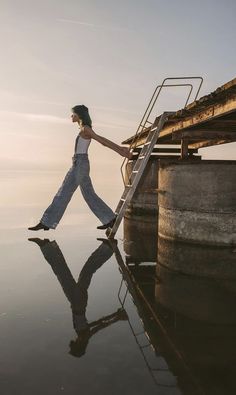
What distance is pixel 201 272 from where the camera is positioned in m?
4.31

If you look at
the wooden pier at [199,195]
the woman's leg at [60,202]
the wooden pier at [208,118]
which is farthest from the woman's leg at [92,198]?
the wooden pier at [208,118]

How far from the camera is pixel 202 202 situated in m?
5.62

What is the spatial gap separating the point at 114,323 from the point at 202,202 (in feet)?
10.6

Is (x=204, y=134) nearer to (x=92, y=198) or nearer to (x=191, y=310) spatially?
(x=92, y=198)

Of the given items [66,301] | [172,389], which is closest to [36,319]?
[66,301]

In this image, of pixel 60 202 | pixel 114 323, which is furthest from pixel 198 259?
pixel 60 202

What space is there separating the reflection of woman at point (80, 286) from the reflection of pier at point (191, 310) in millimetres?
332

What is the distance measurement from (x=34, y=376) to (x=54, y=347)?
0.35 metres

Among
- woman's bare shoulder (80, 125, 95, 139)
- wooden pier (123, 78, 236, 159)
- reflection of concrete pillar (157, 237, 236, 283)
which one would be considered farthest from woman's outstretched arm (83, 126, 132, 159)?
reflection of concrete pillar (157, 237, 236, 283)

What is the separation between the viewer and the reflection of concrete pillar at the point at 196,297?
9.81ft

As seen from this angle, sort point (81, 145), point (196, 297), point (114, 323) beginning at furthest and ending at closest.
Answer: point (81, 145) < point (196, 297) < point (114, 323)

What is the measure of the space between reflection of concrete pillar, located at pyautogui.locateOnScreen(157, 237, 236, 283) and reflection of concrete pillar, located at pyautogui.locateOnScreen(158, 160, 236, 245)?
0.61 feet

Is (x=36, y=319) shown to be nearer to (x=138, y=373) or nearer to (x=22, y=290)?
(x=22, y=290)

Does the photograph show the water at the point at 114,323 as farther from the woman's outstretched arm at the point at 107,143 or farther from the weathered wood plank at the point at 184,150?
the weathered wood plank at the point at 184,150
